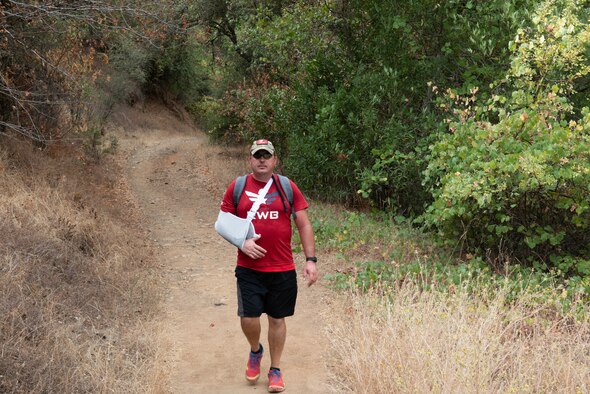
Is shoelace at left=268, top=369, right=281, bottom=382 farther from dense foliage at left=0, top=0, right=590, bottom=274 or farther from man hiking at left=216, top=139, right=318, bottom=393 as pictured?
dense foliage at left=0, top=0, right=590, bottom=274

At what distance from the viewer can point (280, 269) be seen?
4.66m

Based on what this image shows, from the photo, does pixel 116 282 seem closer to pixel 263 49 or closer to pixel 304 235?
pixel 304 235

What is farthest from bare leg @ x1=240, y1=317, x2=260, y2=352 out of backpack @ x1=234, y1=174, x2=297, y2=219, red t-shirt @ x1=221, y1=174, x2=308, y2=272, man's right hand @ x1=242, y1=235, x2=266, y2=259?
Result: backpack @ x1=234, y1=174, x2=297, y2=219

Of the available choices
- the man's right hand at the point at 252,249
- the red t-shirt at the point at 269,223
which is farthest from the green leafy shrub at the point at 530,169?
the man's right hand at the point at 252,249

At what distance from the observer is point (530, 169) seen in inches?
265

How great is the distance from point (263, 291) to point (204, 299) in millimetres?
2971

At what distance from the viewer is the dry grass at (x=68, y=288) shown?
4.45m

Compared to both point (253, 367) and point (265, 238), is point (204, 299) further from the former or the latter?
point (265, 238)

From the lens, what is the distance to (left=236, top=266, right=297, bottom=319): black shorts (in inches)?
184

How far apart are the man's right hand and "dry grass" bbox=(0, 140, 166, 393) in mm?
1293

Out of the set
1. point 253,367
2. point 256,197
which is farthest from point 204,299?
point 256,197

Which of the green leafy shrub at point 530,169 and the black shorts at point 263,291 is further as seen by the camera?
the green leafy shrub at point 530,169

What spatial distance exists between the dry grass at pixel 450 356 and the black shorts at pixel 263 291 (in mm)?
715

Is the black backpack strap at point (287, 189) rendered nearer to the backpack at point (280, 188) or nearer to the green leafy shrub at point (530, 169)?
the backpack at point (280, 188)
